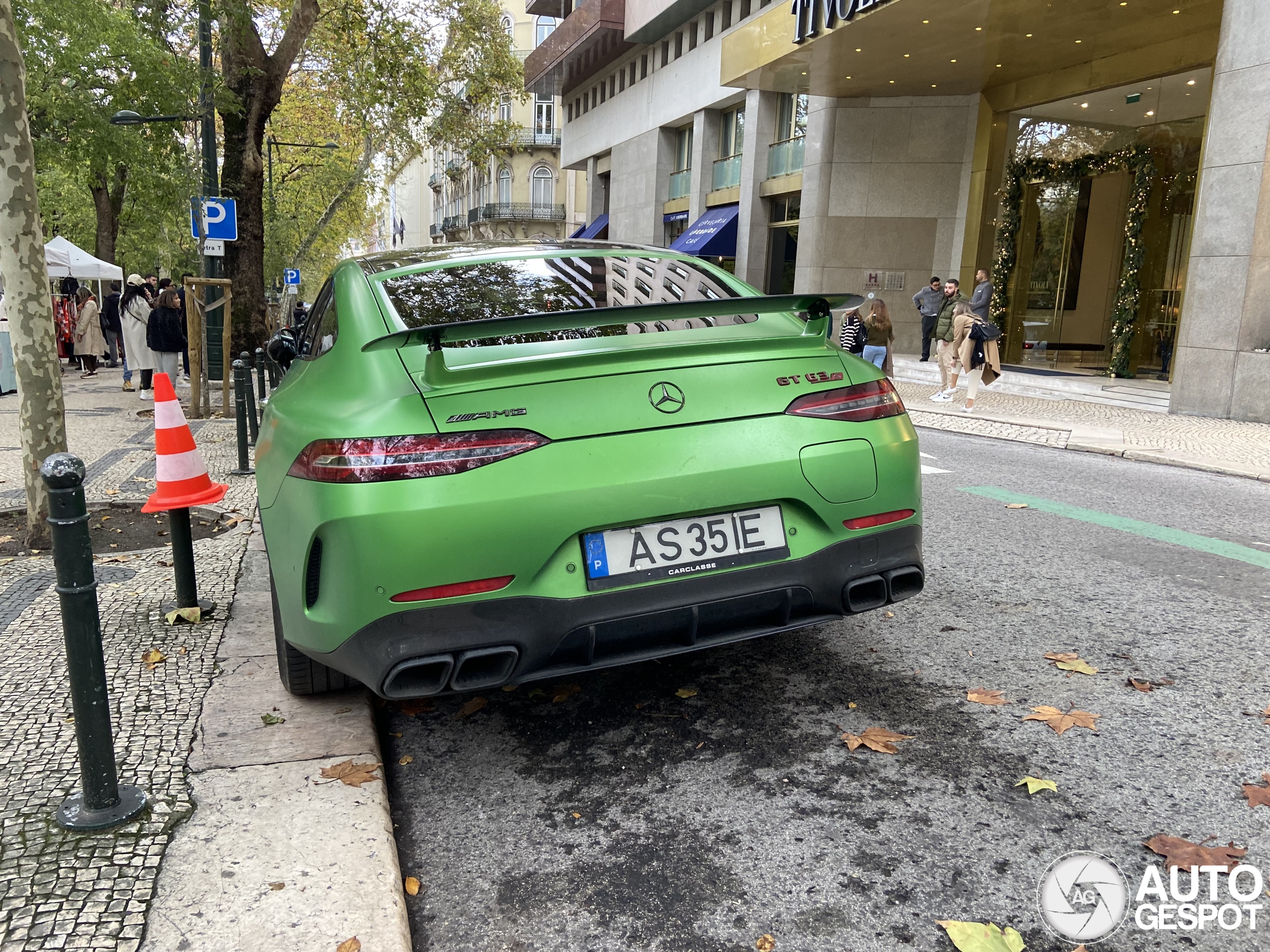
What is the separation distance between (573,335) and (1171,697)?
2.39 meters

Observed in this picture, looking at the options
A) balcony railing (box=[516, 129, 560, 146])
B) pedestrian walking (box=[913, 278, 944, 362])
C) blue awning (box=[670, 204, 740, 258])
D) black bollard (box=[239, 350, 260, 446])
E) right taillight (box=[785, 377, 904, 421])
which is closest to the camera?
right taillight (box=[785, 377, 904, 421])

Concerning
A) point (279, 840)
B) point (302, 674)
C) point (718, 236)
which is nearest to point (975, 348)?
point (302, 674)

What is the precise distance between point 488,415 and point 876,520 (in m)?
1.21

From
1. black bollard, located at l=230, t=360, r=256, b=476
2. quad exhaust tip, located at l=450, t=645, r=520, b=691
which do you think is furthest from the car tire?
black bollard, located at l=230, t=360, r=256, b=476

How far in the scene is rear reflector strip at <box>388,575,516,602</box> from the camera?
2.40 metres

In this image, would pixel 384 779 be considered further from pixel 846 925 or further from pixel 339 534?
pixel 846 925

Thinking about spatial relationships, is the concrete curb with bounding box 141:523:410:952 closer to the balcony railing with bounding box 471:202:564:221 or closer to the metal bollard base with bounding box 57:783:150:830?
the metal bollard base with bounding box 57:783:150:830

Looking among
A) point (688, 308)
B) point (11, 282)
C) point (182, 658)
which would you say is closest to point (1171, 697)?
point (688, 308)

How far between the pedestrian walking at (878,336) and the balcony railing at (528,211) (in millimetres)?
52825

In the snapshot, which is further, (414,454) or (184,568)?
(184,568)

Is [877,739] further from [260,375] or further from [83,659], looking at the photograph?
[260,375]

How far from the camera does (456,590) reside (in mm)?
2428

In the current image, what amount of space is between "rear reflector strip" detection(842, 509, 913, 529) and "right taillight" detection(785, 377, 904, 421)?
29cm

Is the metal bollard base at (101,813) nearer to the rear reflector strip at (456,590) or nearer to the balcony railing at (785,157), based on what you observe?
the rear reflector strip at (456,590)
